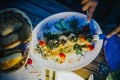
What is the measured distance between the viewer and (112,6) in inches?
58.4

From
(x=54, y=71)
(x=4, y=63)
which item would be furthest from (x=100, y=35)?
(x=4, y=63)

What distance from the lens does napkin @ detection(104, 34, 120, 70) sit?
4.65ft

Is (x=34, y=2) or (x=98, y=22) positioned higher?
(x=34, y=2)

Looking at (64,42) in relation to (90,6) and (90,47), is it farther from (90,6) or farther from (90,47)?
(90,6)

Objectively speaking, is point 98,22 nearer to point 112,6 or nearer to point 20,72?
point 112,6

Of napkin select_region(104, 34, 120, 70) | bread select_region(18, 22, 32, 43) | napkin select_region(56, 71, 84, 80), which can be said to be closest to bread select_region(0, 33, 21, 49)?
bread select_region(18, 22, 32, 43)

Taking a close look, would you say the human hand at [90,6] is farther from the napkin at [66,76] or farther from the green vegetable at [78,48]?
the napkin at [66,76]

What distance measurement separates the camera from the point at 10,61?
145 cm

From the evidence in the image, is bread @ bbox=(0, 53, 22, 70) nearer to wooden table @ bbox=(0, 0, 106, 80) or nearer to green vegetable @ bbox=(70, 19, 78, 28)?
wooden table @ bbox=(0, 0, 106, 80)

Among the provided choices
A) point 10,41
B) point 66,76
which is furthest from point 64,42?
point 10,41

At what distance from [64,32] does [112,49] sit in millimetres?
286

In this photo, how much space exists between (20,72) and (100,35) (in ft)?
1.64

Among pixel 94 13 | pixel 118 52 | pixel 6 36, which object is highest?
pixel 94 13

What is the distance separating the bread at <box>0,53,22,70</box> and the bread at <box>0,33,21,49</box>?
6 cm
